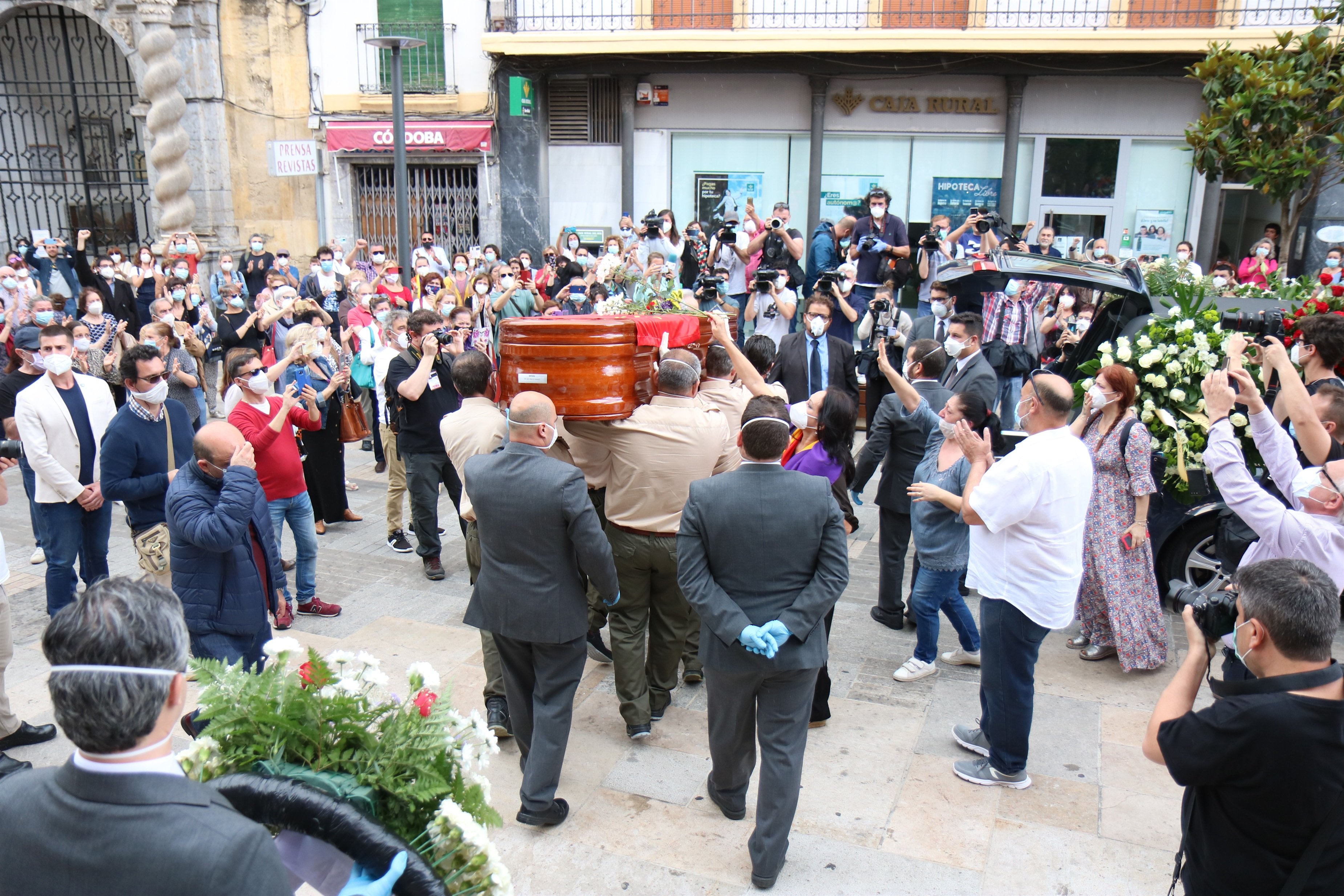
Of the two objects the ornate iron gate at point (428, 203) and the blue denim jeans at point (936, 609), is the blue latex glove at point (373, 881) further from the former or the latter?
the ornate iron gate at point (428, 203)

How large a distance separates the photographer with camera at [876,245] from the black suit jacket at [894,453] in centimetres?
495

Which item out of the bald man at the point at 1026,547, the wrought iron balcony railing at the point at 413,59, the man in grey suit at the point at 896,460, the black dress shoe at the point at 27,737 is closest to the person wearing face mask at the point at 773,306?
the man in grey suit at the point at 896,460

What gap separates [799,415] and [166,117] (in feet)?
48.9

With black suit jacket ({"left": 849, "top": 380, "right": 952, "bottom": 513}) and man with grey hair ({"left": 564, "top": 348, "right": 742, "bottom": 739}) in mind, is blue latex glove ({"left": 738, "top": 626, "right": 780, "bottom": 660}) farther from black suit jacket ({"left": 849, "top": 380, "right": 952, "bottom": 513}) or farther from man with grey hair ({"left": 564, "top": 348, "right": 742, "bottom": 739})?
black suit jacket ({"left": 849, "top": 380, "right": 952, "bottom": 513})

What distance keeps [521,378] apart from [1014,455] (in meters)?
2.22

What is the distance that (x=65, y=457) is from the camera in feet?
18.4

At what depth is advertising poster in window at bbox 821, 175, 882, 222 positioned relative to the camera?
16.2 m

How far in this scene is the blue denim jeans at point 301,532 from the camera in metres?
6.14

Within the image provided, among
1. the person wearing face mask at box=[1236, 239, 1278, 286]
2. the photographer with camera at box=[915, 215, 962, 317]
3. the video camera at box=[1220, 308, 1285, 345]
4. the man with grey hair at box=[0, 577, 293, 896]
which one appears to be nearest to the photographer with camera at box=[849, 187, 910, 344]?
the photographer with camera at box=[915, 215, 962, 317]

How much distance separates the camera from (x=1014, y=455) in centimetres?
397

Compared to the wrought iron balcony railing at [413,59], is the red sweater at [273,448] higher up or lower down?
lower down

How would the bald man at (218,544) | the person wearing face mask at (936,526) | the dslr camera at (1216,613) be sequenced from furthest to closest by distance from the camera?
1. the person wearing face mask at (936,526)
2. the bald man at (218,544)
3. the dslr camera at (1216,613)

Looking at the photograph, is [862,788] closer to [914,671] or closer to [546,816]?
[914,671]

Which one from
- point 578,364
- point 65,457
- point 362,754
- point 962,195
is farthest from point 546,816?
point 962,195
